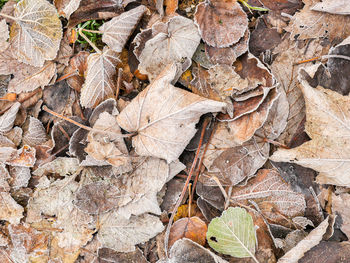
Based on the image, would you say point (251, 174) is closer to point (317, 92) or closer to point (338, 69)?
point (317, 92)

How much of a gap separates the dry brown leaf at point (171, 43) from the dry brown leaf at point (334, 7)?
0.83 metres

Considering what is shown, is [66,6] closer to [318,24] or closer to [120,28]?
[120,28]

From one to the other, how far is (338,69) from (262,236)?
1.23m

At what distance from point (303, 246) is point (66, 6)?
233 cm

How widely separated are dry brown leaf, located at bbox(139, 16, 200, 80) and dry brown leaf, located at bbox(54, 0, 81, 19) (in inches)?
23.6

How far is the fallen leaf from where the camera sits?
2.16 metres

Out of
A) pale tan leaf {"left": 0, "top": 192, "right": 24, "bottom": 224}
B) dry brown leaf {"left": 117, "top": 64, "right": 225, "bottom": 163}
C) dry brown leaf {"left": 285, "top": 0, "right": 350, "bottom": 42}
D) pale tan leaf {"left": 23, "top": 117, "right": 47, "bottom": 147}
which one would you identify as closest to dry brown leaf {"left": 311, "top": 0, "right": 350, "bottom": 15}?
dry brown leaf {"left": 285, "top": 0, "right": 350, "bottom": 42}

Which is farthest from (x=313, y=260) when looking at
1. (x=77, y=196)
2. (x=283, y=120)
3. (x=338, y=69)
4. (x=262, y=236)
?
(x=77, y=196)

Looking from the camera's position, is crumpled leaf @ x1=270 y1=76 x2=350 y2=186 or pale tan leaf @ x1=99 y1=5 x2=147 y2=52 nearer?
A: crumpled leaf @ x1=270 y1=76 x2=350 y2=186

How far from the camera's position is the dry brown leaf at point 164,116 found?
6.65ft

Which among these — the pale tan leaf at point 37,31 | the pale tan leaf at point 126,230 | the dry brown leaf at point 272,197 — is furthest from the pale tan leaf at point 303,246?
the pale tan leaf at point 37,31

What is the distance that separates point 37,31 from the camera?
2.38m

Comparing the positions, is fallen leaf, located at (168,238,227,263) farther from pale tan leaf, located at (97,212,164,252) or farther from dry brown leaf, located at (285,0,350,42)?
dry brown leaf, located at (285,0,350,42)

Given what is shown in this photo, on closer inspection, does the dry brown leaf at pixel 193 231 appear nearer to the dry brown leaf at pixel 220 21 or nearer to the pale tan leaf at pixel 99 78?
the pale tan leaf at pixel 99 78
